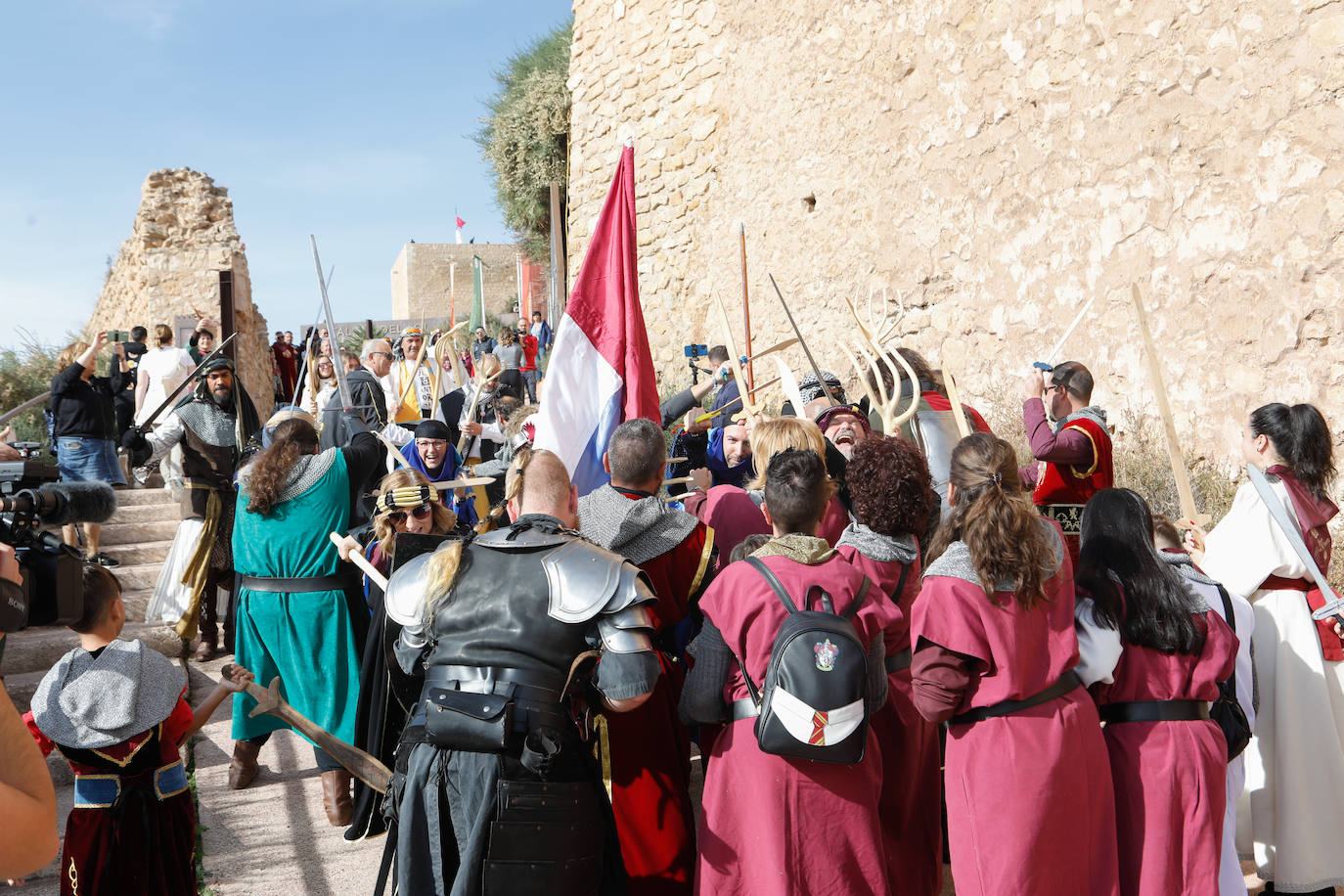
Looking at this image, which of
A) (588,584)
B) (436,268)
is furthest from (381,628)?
(436,268)

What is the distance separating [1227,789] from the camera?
3168 mm

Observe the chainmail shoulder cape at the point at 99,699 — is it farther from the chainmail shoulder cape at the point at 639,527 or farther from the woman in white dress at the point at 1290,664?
the woman in white dress at the point at 1290,664

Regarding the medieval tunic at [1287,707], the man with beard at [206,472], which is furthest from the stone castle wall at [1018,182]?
the man with beard at [206,472]

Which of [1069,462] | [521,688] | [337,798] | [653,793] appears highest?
[1069,462]

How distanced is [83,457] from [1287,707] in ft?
25.5

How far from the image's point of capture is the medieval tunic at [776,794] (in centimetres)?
279

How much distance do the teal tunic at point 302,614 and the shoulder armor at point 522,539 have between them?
1.98 metres

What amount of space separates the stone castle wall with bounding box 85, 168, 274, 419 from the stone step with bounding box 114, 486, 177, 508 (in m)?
5.61

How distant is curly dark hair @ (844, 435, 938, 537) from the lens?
3.29 metres

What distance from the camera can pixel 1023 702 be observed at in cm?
278

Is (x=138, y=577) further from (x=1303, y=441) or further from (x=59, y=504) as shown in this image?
(x=1303, y=441)

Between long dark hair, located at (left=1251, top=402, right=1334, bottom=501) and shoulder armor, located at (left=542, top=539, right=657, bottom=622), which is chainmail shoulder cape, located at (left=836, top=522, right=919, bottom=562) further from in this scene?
long dark hair, located at (left=1251, top=402, right=1334, bottom=501)

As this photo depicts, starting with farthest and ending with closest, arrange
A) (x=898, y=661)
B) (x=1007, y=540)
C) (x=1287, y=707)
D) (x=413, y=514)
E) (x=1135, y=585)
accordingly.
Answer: (x=413, y=514), (x=1287, y=707), (x=898, y=661), (x=1135, y=585), (x=1007, y=540)

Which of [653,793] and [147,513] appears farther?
[147,513]
